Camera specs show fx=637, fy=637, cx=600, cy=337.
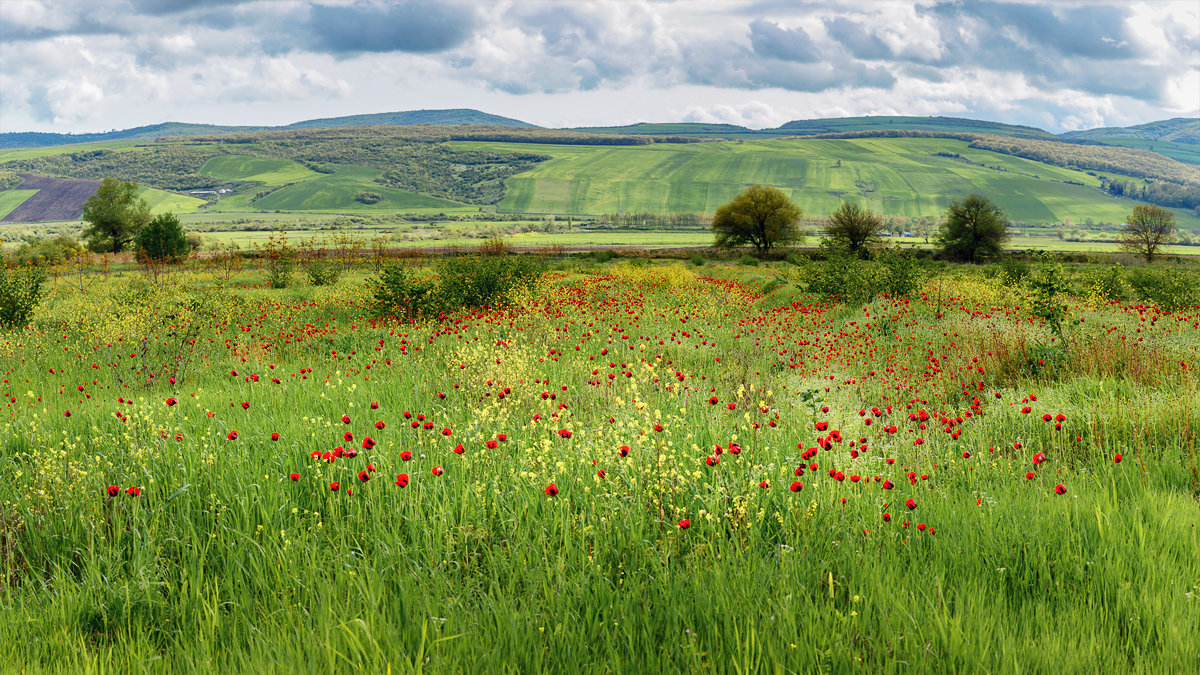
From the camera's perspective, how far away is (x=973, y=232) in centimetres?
6469

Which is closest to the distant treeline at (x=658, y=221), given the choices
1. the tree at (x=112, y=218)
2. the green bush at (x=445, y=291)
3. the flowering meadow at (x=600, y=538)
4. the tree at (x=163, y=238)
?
the tree at (x=112, y=218)

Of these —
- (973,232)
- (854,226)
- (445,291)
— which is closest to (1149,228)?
(973,232)

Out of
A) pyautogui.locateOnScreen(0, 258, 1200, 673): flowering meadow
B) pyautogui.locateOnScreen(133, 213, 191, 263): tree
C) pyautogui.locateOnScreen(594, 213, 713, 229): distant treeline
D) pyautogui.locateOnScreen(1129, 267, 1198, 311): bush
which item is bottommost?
pyautogui.locateOnScreen(0, 258, 1200, 673): flowering meadow

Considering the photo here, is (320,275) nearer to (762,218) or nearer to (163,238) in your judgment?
(163,238)

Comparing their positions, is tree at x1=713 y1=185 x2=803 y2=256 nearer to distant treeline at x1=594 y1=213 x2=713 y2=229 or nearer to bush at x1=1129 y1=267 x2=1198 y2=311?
bush at x1=1129 y1=267 x2=1198 y2=311

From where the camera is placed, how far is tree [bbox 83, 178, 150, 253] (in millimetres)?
72438

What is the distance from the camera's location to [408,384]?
8.18m

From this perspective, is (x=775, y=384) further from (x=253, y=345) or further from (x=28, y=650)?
(x=253, y=345)

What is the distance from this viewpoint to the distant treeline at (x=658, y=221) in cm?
16590

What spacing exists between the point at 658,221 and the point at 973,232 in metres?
111

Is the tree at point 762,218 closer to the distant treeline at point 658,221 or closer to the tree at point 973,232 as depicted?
the tree at point 973,232

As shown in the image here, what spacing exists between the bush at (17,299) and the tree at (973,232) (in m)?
71.0

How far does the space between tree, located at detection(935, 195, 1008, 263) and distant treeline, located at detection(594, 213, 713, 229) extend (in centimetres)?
9801

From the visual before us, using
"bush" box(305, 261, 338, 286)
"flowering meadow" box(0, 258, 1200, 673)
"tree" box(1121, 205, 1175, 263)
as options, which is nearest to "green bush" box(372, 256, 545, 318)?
"flowering meadow" box(0, 258, 1200, 673)
